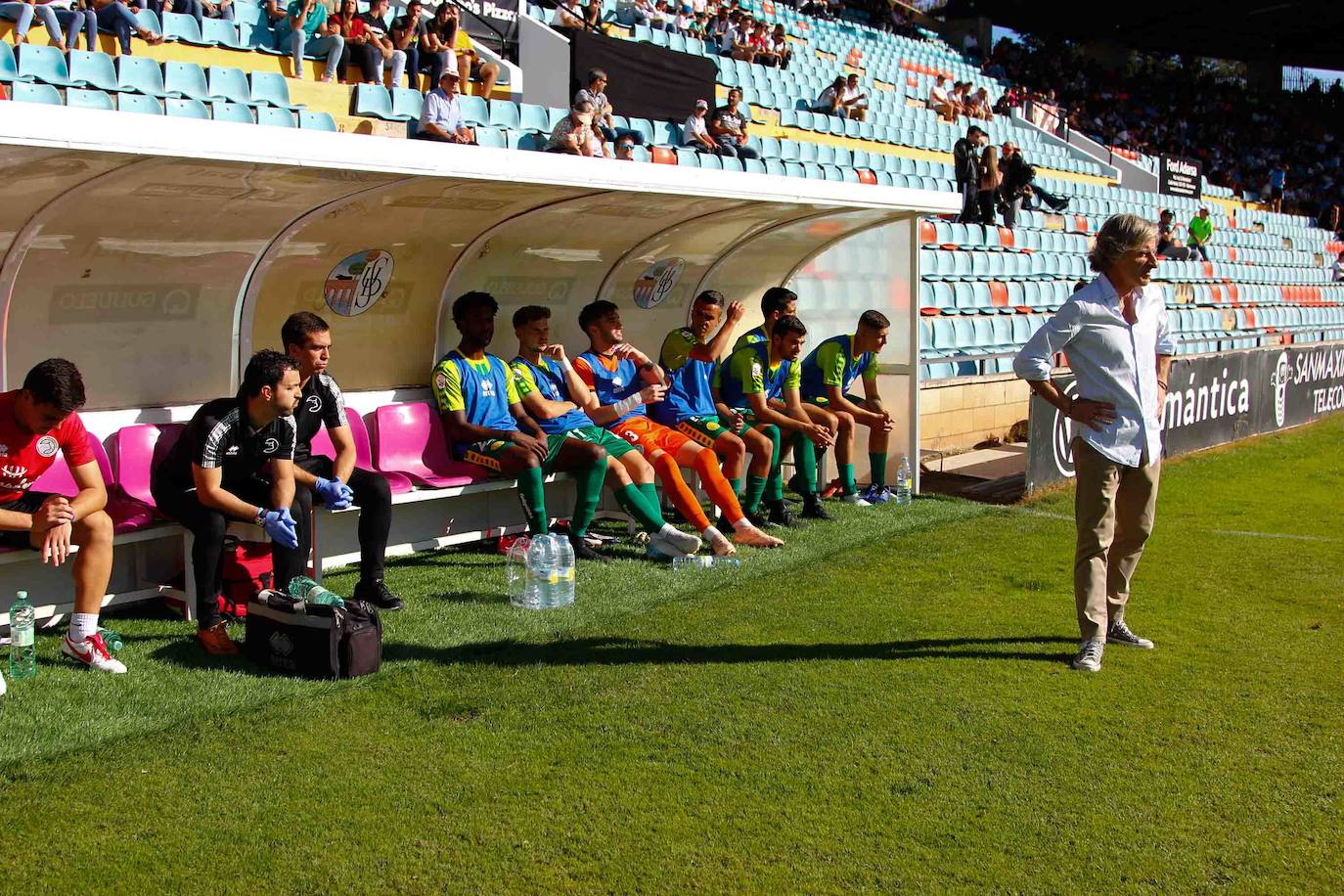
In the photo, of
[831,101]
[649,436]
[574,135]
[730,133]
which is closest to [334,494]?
[649,436]

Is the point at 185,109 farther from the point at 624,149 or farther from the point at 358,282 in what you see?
the point at 624,149

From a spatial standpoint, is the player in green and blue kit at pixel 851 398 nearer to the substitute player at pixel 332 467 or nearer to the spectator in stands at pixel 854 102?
the substitute player at pixel 332 467

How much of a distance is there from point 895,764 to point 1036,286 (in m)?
12.8

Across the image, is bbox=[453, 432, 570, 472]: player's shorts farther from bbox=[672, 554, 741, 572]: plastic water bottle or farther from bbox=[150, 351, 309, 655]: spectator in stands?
bbox=[150, 351, 309, 655]: spectator in stands

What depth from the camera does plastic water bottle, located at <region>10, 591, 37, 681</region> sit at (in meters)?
4.60

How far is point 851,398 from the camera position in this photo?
360 inches

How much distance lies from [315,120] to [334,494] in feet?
18.9

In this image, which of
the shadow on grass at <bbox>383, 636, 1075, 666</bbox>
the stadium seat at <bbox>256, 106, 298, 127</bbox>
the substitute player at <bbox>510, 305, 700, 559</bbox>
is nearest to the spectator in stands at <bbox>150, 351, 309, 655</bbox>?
the shadow on grass at <bbox>383, 636, 1075, 666</bbox>

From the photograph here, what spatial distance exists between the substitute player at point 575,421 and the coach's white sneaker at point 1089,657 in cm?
237

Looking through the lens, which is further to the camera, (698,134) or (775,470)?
(698,134)

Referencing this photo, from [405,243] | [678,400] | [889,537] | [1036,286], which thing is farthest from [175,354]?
[1036,286]

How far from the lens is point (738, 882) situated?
3.13m

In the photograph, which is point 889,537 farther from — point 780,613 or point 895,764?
point 895,764

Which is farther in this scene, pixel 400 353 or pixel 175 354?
pixel 400 353
